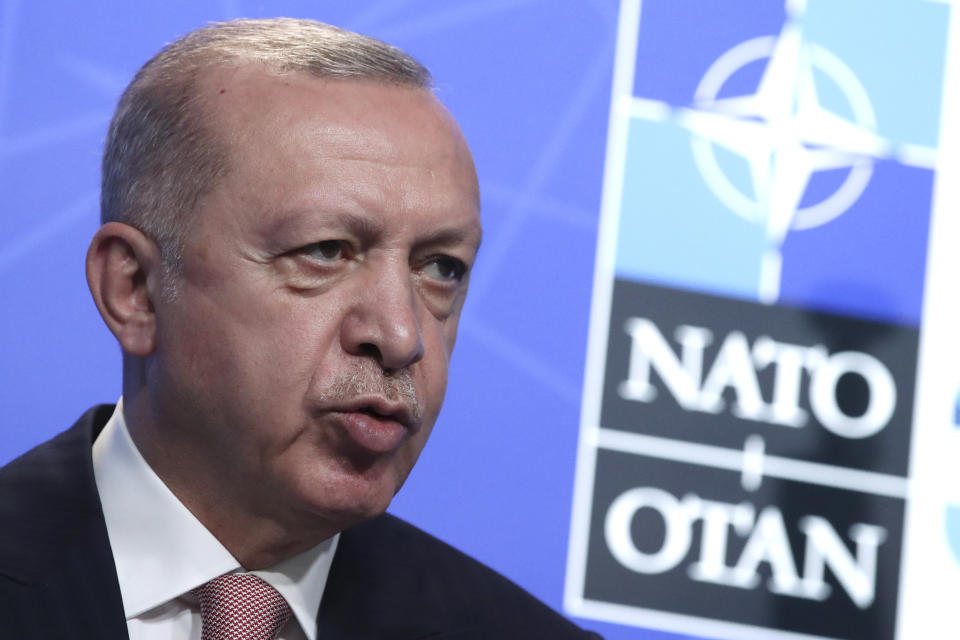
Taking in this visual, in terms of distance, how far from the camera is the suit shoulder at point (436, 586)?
1.52 m

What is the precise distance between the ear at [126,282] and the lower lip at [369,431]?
0.80 ft

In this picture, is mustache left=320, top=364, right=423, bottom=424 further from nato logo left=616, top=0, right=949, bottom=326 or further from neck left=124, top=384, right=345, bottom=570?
nato logo left=616, top=0, right=949, bottom=326

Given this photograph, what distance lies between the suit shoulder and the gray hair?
452 millimetres

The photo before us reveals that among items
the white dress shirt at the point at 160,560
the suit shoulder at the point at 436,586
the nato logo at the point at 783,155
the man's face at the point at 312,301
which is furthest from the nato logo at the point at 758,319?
the man's face at the point at 312,301

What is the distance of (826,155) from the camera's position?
2.33 meters

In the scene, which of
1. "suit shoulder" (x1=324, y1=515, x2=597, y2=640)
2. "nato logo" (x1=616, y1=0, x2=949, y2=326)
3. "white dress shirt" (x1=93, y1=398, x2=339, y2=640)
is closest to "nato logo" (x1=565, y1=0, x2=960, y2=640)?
"nato logo" (x1=616, y1=0, x2=949, y2=326)

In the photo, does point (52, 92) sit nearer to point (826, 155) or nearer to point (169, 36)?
point (169, 36)

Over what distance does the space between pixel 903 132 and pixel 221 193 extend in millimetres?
1535

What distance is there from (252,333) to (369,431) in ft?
0.50

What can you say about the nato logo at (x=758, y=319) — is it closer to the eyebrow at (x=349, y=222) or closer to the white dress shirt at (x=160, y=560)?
the white dress shirt at (x=160, y=560)

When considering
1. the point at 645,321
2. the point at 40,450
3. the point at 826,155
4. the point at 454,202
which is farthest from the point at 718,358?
the point at 40,450

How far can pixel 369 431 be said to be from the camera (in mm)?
1209

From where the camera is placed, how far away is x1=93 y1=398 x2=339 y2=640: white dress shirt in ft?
4.31

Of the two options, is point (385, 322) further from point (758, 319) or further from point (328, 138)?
point (758, 319)
